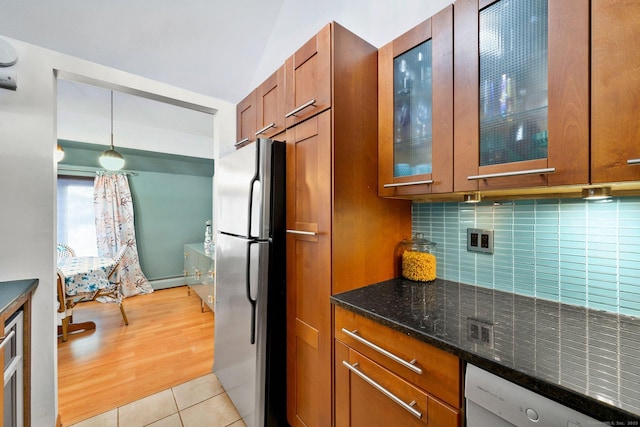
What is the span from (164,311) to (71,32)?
122 inches

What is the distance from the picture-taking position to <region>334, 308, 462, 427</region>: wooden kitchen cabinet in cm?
77

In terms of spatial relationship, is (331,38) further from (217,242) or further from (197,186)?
(197,186)

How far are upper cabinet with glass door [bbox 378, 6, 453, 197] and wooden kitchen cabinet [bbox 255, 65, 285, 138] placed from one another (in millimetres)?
607

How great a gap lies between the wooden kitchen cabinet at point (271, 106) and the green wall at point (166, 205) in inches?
118

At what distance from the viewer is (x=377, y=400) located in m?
0.97

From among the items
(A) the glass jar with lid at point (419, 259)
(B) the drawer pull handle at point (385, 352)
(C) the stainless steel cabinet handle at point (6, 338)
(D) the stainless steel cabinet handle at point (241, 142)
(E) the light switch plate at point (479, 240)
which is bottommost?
(C) the stainless steel cabinet handle at point (6, 338)

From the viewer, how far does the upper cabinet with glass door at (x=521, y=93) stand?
0.79 m

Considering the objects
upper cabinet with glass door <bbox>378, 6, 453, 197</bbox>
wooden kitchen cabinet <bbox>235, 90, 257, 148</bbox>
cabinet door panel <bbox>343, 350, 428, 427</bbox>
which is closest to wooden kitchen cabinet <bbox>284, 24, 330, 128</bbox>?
upper cabinet with glass door <bbox>378, 6, 453, 197</bbox>

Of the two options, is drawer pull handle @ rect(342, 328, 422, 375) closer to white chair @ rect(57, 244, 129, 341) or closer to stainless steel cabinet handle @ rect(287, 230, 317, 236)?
stainless steel cabinet handle @ rect(287, 230, 317, 236)

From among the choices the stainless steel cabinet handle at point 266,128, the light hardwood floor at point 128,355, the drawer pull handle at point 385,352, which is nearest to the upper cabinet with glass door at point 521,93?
the drawer pull handle at point 385,352

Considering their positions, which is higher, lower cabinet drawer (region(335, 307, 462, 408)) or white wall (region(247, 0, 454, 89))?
white wall (region(247, 0, 454, 89))

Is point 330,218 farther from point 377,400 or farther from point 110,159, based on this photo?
point 110,159

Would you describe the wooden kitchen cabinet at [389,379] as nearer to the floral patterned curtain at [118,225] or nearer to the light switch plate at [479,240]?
the light switch plate at [479,240]

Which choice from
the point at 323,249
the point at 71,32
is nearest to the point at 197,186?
the point at 71,32
